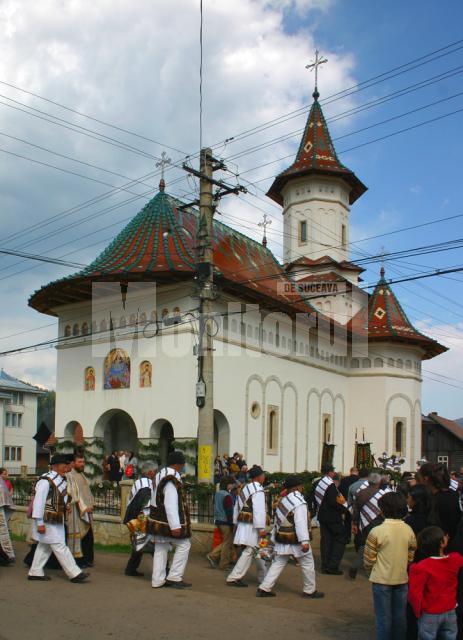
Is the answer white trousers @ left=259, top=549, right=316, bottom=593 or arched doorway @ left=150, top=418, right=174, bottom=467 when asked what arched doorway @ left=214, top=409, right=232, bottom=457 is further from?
white trousers @ left=259, top=549, right=316, bottom=593

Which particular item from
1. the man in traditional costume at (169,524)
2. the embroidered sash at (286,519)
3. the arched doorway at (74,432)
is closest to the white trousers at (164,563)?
the man in traditional costume at (169,524)

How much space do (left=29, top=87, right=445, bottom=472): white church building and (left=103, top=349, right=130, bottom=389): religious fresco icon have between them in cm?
4

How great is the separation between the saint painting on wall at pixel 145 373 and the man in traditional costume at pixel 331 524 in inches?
554

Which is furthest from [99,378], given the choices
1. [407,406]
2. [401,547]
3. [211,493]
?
[401,547]

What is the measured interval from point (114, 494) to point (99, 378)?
11.7 metres

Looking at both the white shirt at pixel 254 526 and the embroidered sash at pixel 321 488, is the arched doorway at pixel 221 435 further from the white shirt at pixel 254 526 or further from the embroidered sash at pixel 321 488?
the white shirt at pixel 254 526

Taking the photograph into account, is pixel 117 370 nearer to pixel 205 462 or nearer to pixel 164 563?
pixel 205 462

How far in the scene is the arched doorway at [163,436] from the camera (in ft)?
81.7

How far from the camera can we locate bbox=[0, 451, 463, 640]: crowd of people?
5598 mm

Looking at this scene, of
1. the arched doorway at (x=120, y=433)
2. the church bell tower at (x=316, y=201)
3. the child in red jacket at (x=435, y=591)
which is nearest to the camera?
the child in red jacket at (x=435, y=591)

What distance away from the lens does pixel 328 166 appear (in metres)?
39.1

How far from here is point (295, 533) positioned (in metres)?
9.01

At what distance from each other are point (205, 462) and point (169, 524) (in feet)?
20.6

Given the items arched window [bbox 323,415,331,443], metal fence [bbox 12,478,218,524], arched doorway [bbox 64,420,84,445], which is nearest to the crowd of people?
metal fence [bbox 12,478,218,524]
